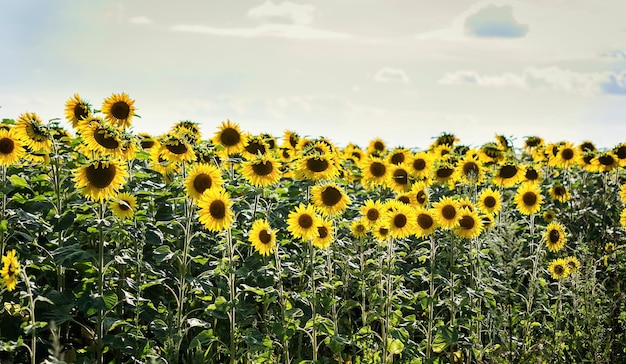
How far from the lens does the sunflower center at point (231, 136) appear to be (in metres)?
6.94

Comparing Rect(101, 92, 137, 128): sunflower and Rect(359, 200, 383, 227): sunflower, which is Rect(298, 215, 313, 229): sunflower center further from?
Rect(101, 92, 137, 128): sunflower

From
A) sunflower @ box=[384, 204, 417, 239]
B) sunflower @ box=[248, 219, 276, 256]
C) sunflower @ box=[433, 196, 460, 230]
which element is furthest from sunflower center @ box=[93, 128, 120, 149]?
sunflower @ box=[433, 196, 460, 230]

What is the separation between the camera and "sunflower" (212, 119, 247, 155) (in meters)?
6.94

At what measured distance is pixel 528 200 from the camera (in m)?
7.52

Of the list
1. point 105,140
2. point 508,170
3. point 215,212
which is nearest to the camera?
point 215,212

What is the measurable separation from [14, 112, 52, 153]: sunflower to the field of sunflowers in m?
0.01

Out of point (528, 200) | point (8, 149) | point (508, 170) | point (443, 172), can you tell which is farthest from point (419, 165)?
point (8, 149)

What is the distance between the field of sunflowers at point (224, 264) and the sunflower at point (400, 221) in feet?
0.04

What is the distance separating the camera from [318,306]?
18.2ft

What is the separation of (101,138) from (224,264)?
1386mm

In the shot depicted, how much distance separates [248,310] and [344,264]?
0.88m

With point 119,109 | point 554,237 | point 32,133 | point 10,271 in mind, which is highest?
point 119,109

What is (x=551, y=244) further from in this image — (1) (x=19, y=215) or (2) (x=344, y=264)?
(1) (x=19, y=215)

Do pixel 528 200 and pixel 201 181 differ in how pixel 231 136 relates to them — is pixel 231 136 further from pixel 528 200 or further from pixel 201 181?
pixel 528 200
